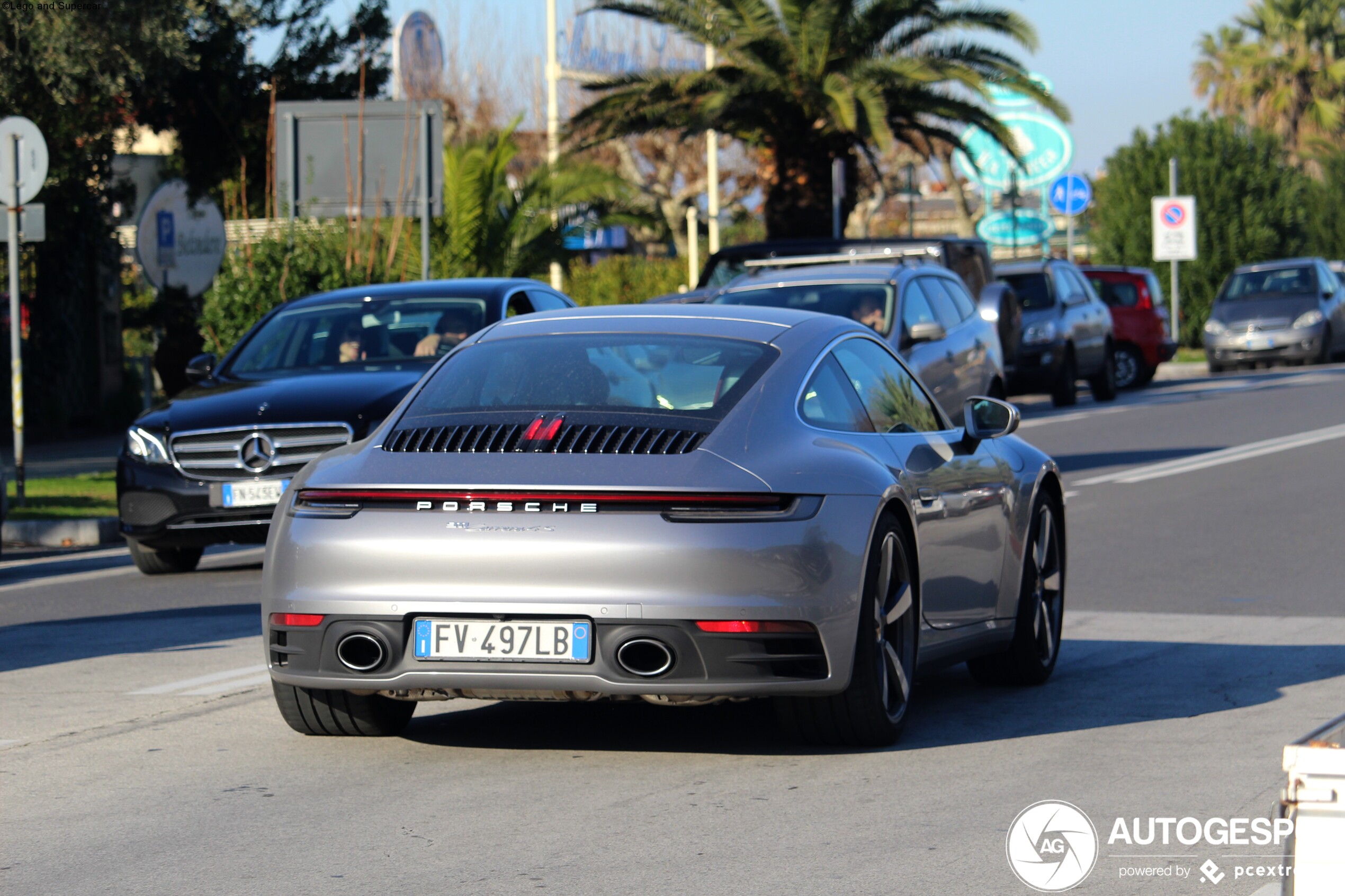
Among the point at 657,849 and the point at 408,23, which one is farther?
the point at 408,23

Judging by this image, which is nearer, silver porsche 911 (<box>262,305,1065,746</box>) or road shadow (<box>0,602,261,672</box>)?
silver porsche 911 (<box>262,305,1065,746</box>)

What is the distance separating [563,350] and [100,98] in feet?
60.6

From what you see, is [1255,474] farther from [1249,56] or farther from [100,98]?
[1249,56]

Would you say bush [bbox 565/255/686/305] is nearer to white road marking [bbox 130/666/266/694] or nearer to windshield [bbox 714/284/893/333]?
windshield [bbox 714/284/893/333]

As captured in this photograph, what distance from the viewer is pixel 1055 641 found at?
8016mm

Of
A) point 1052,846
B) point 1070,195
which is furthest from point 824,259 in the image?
point 1070,195

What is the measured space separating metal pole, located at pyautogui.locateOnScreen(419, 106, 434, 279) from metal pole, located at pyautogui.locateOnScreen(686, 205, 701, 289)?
16133 millimetres

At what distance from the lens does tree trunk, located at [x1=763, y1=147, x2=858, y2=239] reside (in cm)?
2828

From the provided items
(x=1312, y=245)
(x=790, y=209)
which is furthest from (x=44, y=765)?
(x=1312, y=245)

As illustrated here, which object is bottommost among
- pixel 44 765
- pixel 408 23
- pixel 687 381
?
pixel 44 765

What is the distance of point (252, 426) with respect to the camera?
11.4 m

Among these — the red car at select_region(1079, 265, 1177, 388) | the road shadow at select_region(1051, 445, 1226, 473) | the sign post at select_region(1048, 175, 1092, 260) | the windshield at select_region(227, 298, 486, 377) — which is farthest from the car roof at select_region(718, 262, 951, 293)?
the sign post at select_region(1048, 175, 1092, 260)

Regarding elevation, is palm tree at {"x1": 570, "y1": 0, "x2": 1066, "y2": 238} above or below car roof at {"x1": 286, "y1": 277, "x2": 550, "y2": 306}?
above

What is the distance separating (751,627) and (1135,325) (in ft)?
91.6
